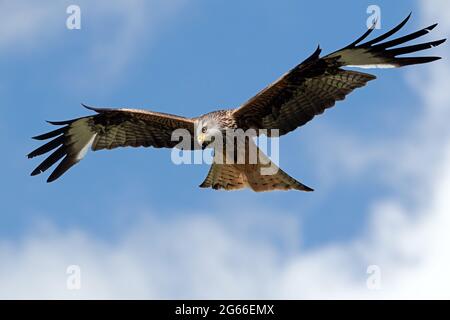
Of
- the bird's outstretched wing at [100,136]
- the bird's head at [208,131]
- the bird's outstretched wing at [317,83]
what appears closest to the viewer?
the bird's outstretched wing at [317,83]

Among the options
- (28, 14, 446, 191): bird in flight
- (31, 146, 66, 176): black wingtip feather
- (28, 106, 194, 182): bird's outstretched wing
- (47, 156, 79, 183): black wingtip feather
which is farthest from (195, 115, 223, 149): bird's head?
(31, 146, 66, 176): black wingtip feather

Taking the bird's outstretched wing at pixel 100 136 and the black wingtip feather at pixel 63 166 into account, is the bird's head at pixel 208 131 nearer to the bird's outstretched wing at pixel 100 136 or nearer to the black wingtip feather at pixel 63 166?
the bird's outstretched wing at pixel 100 136

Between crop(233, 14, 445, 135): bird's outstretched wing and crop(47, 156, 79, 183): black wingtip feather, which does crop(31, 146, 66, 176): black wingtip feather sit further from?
crop(233, 14, 445, 135): bird's outstretched wing

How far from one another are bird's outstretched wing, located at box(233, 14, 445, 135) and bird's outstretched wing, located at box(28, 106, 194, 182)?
130 cm

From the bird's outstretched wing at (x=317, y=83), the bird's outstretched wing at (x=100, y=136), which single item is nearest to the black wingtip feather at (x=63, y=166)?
the bird's outstretched wing at (x=100, y=136)

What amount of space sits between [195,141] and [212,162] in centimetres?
45

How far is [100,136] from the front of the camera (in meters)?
14.2

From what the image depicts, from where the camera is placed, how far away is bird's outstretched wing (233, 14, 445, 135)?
12.3m

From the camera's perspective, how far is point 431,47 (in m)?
12.0

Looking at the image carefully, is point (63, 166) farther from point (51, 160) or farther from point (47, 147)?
point (47, 147)

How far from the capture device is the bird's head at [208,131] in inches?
507

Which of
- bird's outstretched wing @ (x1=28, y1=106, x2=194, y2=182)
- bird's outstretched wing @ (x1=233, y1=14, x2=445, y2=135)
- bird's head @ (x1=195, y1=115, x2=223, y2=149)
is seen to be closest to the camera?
bird's outstretched wing @ (x1=233, y1=14, x2=445, y2=135)

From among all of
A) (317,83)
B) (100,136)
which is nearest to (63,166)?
(100,136)
